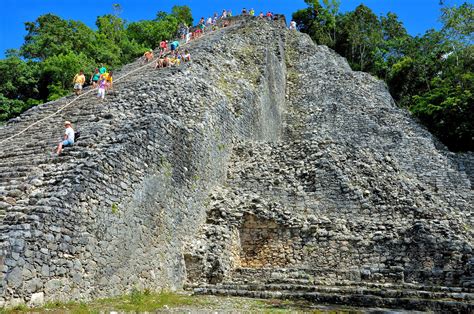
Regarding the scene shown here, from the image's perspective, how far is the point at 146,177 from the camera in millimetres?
10398

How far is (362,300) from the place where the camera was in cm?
800

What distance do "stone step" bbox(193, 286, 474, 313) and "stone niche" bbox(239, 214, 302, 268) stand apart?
246 centimetres

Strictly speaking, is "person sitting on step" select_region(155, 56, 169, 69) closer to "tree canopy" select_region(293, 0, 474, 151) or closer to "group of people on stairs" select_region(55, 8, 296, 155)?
"group of people on stairs" select_region(55, 8, 296, 155)

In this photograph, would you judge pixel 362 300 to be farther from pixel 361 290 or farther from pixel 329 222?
pixel 329 222

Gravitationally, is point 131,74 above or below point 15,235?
above

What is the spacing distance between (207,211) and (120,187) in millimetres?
3462

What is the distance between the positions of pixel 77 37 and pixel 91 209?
2593 centimetres

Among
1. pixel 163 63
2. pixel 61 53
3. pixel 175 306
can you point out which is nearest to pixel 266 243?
pixel 175 306

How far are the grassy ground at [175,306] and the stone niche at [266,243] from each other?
315 cm

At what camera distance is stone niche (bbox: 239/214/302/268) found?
1180 cm

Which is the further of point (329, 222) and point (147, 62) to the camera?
point (147, 62)

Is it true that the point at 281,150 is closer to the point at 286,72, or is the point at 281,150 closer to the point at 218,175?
the point at 218,175

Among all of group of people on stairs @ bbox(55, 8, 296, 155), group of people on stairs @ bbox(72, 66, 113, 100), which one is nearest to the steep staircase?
group of people on stairs @ bbox(55, 8, 296, 155)

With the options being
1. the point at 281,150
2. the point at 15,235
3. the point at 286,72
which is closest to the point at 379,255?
the point at 281,150
